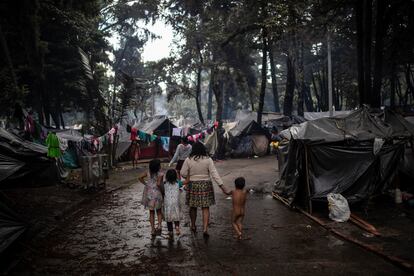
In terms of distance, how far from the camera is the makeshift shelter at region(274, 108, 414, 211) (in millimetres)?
8953

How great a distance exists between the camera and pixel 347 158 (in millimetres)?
9117

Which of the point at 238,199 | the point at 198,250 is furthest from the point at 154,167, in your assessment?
the point at 198,250

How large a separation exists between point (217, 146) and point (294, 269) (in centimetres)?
1958

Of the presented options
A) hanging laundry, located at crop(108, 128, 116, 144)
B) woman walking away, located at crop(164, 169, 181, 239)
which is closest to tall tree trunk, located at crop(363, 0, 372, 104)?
woman walking away, located at crop(164, 169, 181, 239)

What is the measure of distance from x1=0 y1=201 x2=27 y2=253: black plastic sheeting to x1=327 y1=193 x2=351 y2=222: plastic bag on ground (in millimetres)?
6001

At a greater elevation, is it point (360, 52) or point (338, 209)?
point (360, 52)

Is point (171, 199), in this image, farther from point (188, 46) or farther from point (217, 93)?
point (188, 46)

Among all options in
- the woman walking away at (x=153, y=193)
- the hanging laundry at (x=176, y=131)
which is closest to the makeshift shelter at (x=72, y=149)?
the hanging laundry at (x=176, y=131)

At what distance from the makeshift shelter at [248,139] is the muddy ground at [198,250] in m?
16.3

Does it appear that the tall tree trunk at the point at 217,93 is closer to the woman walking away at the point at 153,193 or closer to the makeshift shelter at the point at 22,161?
the makeshift shelter at the point at 22,161

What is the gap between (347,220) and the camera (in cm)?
792

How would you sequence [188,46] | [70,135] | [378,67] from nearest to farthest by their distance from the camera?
[378,67] < [70,135] < [188,46]

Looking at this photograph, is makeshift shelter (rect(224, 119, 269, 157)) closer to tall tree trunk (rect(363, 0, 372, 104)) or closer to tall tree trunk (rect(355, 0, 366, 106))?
tall tree trunk (rect(355, 0, 366, 106))

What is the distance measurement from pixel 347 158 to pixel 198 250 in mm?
4798
